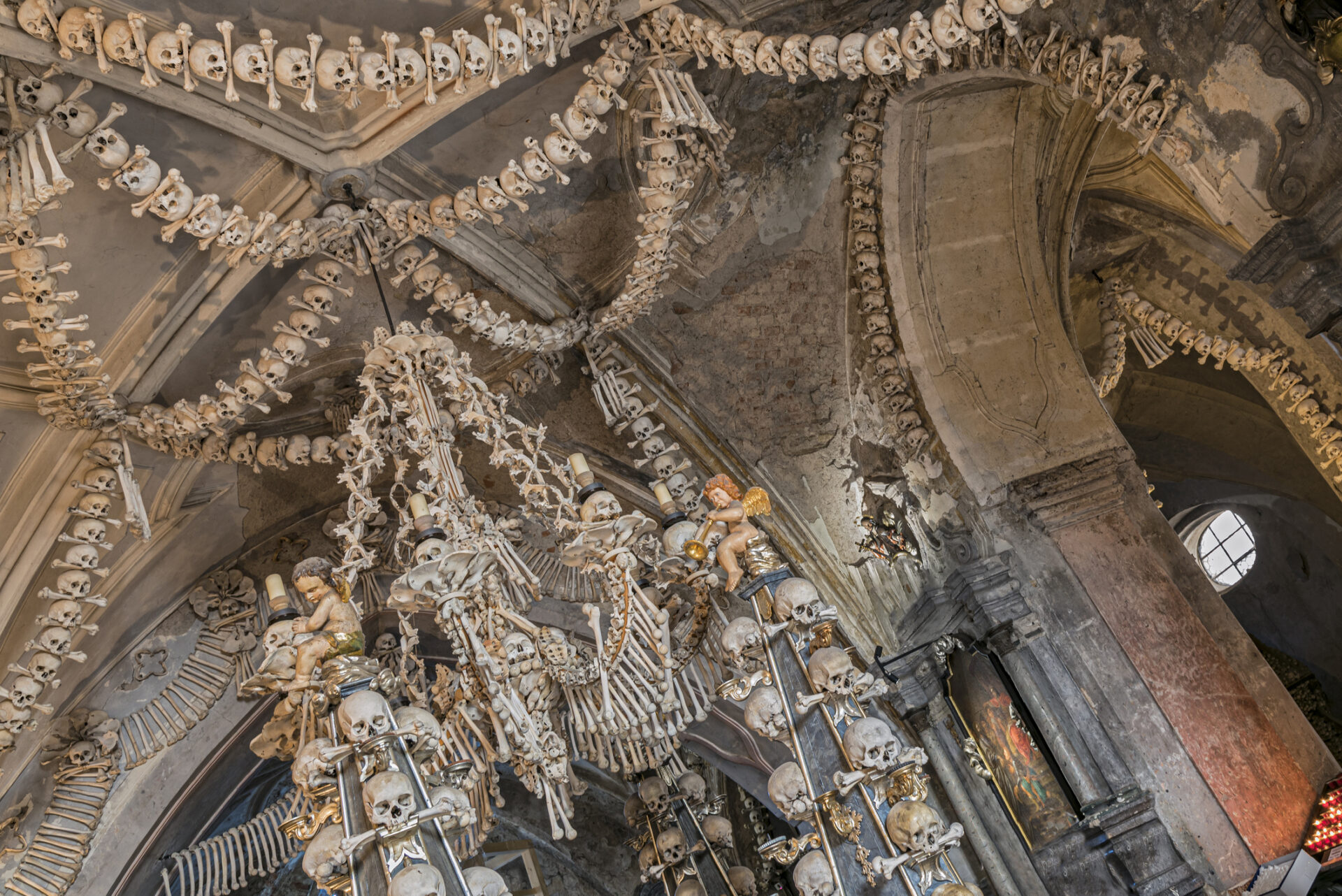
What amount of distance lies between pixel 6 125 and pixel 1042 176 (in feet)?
16.6

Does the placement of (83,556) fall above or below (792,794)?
above

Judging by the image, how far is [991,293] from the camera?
5.96 metres

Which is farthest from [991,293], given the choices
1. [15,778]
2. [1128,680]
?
[15,778]

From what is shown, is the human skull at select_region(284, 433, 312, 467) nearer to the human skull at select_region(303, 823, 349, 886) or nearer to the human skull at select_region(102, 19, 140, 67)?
the human skull at select_region(102, 19, 140, 67)

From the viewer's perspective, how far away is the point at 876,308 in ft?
19.7

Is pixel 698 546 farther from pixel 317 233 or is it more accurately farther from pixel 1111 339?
pixel 1111 339

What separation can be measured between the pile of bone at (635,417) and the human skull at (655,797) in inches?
52.9

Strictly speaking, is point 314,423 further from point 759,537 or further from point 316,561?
point 759,537

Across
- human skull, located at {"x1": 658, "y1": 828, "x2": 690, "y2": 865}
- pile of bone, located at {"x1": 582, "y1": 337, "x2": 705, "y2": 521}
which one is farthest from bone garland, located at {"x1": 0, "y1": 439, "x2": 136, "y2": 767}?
human skull, located at {"x1": 658, "y1": 828, "x2": 690, "y2": 865}

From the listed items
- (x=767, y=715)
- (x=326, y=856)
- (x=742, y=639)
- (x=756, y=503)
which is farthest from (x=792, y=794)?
(x=326, y=856)

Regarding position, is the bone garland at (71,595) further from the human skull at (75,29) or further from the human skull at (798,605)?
the human skull at (798,605)

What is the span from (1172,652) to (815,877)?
123 inches

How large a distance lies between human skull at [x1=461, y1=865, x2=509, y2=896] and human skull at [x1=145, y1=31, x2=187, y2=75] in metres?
2.65

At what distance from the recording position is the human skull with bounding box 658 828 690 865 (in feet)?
15.2
